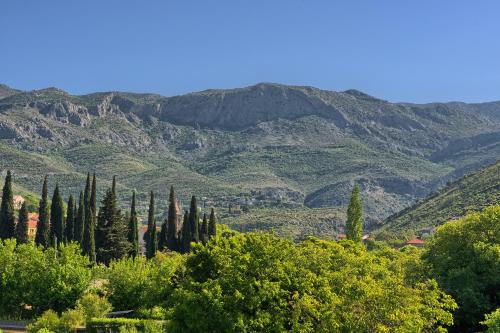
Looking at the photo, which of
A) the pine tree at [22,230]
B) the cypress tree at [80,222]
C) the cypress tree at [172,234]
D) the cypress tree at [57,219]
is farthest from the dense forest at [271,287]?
the cypress tree at [172,234]

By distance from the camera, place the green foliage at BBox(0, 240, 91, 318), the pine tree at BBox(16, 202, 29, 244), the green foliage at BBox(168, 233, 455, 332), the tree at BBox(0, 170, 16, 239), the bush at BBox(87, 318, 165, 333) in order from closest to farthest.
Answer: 1. the green foliage at BBox(168, 233, 455, 332)
2. the bush at BBox(87, 318, 165, 333)
3. the green foliage at BBox(0, 240, 91, 318)
4. the pine tree at BBox(16, 202, 29, 244)
5. the tree at BBox(0, 170, 16, 239)

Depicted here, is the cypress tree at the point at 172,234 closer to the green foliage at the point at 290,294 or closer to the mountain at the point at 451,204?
the green foliage at the point at 290,294

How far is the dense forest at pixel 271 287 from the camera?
110 feet

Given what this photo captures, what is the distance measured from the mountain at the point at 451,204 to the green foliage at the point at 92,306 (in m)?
103

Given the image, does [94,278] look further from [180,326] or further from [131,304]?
[180,326]

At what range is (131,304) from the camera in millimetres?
53625

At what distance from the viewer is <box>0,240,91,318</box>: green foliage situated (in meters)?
51.5

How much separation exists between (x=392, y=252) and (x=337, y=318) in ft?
141

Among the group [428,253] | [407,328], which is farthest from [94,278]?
[407,328]

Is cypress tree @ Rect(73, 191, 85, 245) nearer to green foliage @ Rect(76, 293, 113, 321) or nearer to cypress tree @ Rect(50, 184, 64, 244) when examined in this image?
cypress tree @ Rect(50, 184, 64, 244)

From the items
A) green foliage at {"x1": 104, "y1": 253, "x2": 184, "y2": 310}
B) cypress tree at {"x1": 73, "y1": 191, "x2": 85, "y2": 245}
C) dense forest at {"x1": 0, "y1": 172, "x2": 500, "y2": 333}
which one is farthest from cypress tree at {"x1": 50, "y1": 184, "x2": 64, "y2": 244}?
green foliage at {"x1": 104, "y1": 253, "x2": 184, "y2": 310}

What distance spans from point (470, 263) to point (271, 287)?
62.3 ft

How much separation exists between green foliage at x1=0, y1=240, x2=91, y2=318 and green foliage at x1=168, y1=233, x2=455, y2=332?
15.9 m

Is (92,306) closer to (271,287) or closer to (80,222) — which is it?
(271,287)
